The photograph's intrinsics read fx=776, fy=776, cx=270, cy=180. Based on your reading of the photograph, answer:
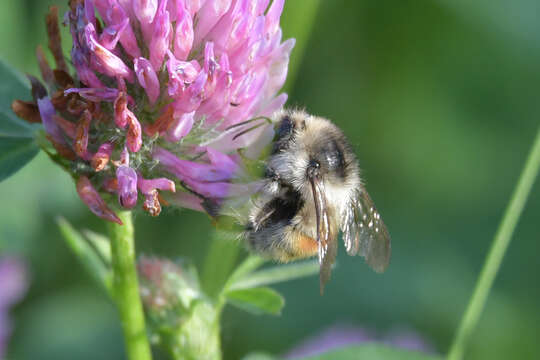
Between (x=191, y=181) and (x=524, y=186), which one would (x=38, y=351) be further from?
(x=524, y=186)

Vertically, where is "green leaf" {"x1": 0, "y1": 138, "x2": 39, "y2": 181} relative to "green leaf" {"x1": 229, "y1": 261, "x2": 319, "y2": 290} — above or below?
above

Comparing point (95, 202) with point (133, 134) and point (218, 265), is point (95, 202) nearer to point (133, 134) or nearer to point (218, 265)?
point (133, 134)

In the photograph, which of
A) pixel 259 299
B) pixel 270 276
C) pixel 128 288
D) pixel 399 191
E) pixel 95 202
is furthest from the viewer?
pixel 399 191

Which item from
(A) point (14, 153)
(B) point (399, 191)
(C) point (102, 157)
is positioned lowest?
(B) point (399, 191)

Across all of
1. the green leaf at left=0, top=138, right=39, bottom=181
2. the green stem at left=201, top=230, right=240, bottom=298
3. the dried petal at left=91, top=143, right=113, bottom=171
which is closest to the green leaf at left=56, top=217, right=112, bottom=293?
the green leaf at left=0, top=138, right=39, bottom=181

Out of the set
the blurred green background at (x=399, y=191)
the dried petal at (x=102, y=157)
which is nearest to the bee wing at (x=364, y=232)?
the dried petal at (x=102, y=157)

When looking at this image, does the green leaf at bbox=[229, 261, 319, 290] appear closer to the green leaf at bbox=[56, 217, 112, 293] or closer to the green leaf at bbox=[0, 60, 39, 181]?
the green leaf at bbox=[56, 217, 112, 293]

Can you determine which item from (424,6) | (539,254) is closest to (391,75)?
(424,6)

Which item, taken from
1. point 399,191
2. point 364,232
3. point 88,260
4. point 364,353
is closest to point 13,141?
point 88,260
